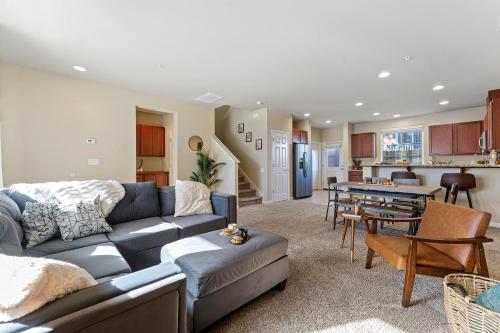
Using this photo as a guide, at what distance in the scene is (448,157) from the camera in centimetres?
662

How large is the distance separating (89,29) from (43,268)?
2.85 metres

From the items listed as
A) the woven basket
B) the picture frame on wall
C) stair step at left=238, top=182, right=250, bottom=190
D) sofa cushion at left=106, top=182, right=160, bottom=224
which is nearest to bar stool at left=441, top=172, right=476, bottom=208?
the woven basket

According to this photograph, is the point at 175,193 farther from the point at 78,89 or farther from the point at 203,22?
the point at 78,89

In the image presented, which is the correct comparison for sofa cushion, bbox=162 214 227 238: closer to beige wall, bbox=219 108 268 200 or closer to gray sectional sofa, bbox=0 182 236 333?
gray sectional sofa, bbox=0 182 236 333

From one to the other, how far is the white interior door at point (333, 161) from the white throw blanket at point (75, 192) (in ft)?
25.9

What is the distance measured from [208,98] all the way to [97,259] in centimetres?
431

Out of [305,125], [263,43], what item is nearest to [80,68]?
[263,43]

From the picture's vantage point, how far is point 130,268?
1745mm

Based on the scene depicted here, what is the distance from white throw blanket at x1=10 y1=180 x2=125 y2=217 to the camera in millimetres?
2230

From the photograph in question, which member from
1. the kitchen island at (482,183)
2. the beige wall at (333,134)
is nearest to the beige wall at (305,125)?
the beige wall at (333,134)

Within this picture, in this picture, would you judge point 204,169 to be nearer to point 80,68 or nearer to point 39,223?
point 80,68

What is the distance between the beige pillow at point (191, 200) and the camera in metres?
2.90

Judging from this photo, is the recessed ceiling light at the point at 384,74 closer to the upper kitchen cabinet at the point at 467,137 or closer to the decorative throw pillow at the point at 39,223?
the upper kitchen cabinet at the point at 467,137

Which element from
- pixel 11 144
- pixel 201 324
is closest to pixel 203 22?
pixel 201 324
